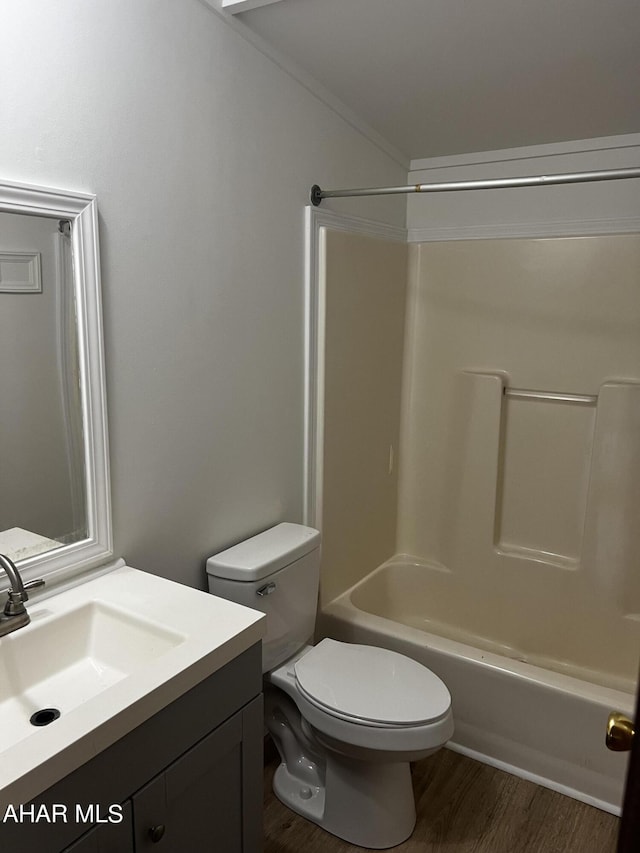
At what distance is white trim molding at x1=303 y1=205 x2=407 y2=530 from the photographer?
7.29 feet

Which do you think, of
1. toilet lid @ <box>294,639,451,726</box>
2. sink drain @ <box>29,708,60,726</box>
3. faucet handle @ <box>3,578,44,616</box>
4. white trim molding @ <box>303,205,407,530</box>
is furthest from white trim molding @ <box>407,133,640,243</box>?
sink drain @ <box>29,708,60,726</box>

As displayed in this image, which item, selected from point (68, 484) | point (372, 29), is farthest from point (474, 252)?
point (68, 484)

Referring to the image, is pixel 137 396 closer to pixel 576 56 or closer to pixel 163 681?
pixel 163 681

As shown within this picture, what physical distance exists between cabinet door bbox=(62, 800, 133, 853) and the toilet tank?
767 mm

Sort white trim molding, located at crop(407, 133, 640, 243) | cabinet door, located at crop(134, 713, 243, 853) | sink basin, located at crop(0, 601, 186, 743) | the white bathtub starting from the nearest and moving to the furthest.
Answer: cabinet door, located at crop(134, 713, 243, 853)
sink basin, located at crop(0, 601, 186, 743)
the white bathtub
white trim molding, located at crop(407, 133, 640, 243)

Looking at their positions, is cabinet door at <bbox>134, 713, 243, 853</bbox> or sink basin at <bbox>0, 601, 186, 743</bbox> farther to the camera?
A: sink basin at <bbox>0, 601, 186, 743</bbox>

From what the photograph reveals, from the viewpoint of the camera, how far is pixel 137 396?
1662 millimetres

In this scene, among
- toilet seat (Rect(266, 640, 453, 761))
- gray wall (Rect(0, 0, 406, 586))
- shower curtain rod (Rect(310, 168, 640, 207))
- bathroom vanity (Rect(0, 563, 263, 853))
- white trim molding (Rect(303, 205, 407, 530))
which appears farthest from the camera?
white trim molding (Rect(303, 205, 407, 530))

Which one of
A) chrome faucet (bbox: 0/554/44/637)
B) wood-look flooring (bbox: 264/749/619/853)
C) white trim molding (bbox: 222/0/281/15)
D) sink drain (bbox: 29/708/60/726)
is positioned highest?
white trim molding (bbox: 222/0/281/15)

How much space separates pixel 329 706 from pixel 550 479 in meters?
1.42

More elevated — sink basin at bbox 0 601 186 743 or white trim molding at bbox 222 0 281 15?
white trim molding at bbox 222 0 281 15

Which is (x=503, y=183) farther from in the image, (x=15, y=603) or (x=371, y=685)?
(x=15, y=603)

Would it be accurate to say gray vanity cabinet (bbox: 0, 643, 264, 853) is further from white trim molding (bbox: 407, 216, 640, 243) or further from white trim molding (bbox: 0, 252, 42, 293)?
white trim molding (bbox: 407, 216, 640, 243)

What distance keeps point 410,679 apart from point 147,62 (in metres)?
1.78
